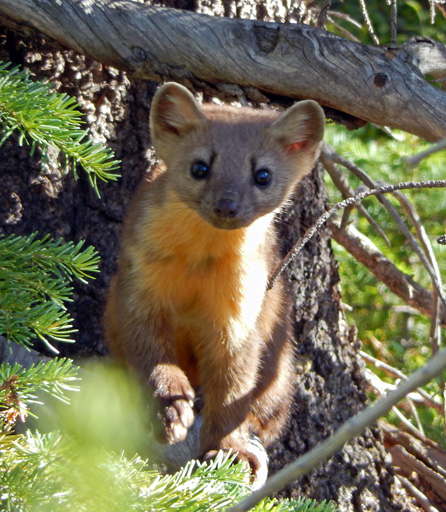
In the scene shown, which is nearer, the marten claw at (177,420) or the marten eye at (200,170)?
the marten claw at (177,420)

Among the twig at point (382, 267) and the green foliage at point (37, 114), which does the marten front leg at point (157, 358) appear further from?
the twig at point (382, 267)

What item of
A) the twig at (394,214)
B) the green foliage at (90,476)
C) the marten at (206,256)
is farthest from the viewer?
the twig at (394,214)

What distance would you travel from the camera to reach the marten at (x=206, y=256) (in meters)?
3.31

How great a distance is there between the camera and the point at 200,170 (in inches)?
131

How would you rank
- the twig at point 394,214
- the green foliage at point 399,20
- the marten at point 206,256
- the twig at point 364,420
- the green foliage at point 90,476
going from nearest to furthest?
the twig at point 364,420 → the green foliage at point 90,476 → the marten at point 206,256 → the twig at point 394,214 → the green foliage at point 399,20

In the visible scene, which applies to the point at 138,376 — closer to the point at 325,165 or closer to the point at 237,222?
the point at 237,222

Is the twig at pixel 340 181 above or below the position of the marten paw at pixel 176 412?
above

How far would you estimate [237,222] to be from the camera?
3.16 m

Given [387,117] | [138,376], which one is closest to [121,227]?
[138,376]

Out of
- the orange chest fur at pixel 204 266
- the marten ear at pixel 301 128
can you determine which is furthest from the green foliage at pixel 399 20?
the orange chest fur at pixel 204 266

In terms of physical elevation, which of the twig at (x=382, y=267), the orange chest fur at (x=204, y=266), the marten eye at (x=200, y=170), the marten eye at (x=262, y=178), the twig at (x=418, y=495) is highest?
the marten eye at (x=262, y=178)

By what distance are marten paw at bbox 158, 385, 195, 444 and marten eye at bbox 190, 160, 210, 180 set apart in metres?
0.99

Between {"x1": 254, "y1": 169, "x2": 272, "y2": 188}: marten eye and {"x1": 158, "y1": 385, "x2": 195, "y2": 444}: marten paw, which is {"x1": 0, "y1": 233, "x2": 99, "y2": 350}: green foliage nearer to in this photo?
{"x1": 158, "y1": 385, "x2": 195, "y2": 444}: marten paw

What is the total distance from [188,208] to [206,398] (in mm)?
947
